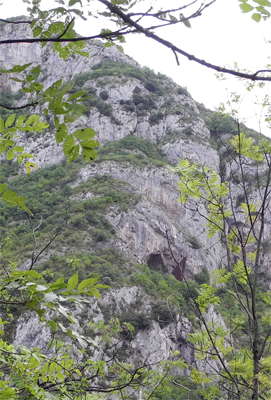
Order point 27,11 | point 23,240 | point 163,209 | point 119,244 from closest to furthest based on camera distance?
point 27,11
point 23,240
point 119,244
point 163,209

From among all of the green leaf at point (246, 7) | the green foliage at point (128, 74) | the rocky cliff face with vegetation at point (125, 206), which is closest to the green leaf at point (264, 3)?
the green leaf at point (246, 7)

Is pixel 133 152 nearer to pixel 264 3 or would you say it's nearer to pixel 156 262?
pixel 156 262

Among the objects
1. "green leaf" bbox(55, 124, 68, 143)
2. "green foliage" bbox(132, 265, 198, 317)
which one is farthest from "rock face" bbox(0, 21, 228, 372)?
"green leaf" bbox(55, 124, 68, 143)

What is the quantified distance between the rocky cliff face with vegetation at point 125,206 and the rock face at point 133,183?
2.7 inches

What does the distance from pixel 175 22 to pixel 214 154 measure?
28888mm

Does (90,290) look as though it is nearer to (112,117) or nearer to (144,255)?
(144,255)

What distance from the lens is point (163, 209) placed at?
24094 millimetres

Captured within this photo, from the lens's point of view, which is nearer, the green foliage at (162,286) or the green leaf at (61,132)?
the green leaf at (61,132)

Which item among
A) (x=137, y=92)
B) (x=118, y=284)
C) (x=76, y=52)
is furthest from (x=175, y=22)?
(x=137, y=92)

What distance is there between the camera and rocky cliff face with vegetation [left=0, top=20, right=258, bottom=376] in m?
14.9

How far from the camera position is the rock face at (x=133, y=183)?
49.8ft

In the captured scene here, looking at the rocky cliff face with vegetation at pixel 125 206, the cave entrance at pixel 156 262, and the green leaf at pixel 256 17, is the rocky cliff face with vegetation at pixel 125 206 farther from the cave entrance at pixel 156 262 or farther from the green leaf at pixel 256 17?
the green leaf at pixel 256 17

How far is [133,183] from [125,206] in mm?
3336

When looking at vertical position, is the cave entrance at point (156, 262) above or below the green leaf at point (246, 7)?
below
